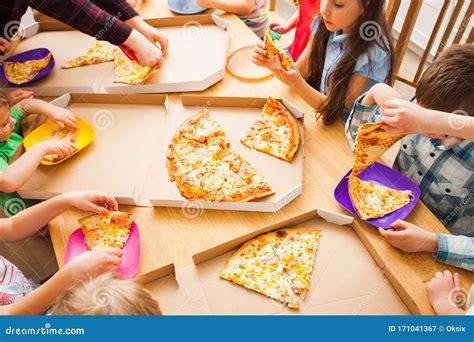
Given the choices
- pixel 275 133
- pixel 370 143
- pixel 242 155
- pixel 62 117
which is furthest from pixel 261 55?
pixel 62 117

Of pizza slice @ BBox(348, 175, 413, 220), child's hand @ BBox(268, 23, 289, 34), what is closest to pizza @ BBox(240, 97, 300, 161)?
pizza slice @ BBox(348, 175, 413, 220)

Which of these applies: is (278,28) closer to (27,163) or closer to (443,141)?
(443,141)

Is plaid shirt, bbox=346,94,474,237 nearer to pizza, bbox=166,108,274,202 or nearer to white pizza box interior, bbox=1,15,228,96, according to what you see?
pizza, bbox=166,108,274,202

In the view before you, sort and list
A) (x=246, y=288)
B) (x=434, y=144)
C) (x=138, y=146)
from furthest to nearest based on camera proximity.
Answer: (x=138, y=146) < (x=434, y=144) < (x=246, y=288)

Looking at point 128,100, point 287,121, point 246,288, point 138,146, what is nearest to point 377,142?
point 287,121

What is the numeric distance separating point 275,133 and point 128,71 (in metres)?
0.86

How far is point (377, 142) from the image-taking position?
4.22 feet

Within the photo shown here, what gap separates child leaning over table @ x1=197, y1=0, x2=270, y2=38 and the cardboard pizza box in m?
0.14

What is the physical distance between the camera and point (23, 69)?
192cm

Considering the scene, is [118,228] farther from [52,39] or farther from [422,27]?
[422,27]

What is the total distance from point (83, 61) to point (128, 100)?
0.44 m

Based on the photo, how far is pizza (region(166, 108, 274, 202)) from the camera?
137cm

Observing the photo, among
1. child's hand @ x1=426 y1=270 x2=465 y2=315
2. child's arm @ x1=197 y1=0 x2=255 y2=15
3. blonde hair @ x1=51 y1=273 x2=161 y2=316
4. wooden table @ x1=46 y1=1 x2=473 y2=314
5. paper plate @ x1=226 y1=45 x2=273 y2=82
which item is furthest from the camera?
child's arm @ x1=197 y1=0 x2=255 y2=15

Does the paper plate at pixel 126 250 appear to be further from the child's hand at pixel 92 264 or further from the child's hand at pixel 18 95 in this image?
the child's hand at pixel 18 95
